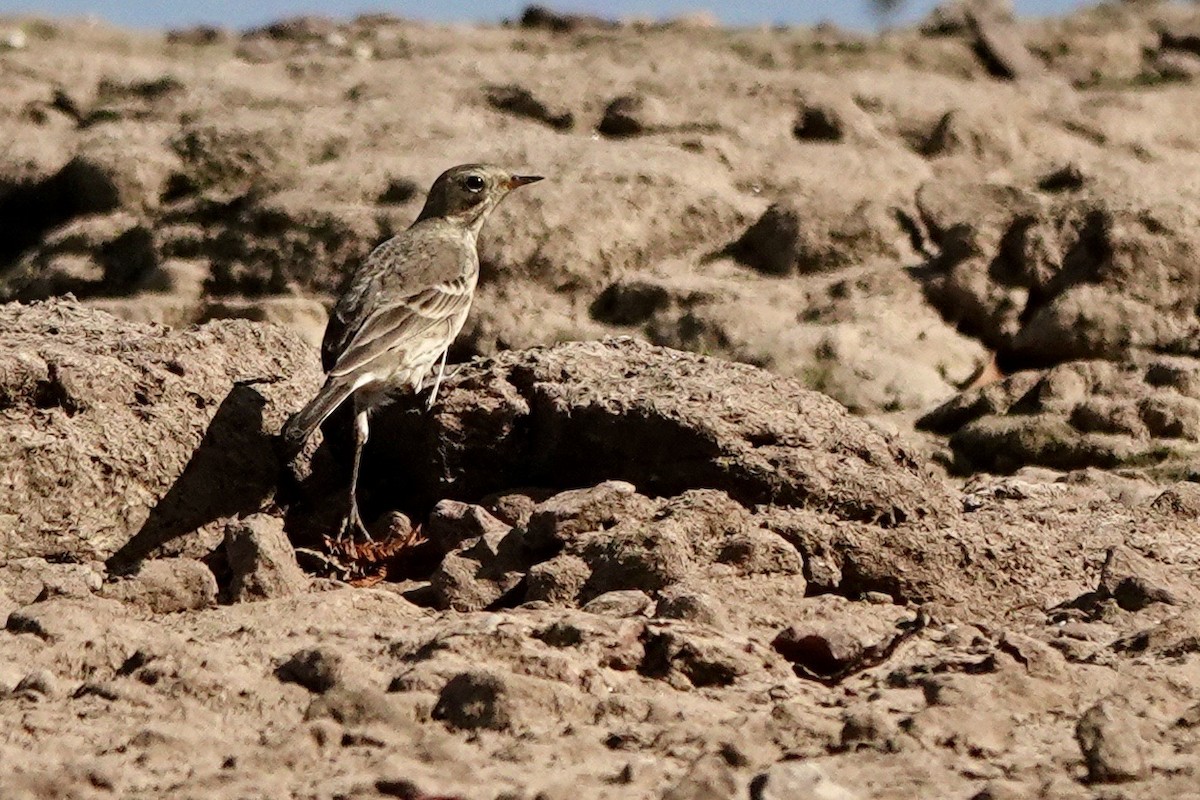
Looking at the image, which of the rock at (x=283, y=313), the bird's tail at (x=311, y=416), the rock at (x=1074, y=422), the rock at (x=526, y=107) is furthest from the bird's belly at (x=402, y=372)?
the rock at (x=526, y=107)

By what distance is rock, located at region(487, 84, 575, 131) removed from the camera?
485 inches

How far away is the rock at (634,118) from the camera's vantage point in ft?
39.5

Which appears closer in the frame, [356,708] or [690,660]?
[356,708]

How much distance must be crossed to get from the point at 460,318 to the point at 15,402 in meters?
2.25

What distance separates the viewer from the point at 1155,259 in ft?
33.3

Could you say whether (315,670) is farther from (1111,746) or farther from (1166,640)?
(1166,640)

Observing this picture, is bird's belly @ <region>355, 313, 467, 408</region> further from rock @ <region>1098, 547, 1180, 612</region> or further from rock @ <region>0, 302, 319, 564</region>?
rock @ <region>1098, 547, 1180, 612</region>

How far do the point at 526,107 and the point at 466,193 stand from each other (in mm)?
2875

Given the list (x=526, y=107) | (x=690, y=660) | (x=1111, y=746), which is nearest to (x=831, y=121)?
(x=526, y=107)

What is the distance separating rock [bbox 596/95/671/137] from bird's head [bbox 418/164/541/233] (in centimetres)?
239

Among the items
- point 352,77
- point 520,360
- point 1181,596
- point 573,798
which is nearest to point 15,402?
point 520,360

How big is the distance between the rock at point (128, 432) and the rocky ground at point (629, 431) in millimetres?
14

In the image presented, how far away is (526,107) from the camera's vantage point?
40.9 ft

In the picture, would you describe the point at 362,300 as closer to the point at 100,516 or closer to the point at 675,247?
the point at 100,516
